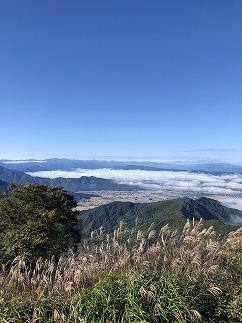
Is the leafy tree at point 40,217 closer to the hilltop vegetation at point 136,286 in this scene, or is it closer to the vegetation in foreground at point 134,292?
the hilltop vegetation at point 136,286

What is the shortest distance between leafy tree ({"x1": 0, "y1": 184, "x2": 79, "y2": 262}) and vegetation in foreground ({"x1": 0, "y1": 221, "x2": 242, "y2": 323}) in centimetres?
1476

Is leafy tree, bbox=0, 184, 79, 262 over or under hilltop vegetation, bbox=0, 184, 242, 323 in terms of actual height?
under

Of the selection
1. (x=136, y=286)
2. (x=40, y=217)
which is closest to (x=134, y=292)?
(x=136, y=286)

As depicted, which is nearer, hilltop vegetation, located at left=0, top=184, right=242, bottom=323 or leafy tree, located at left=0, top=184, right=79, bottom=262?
hilltop vegetation, located at left=0, top=184, right=242, bottom=323

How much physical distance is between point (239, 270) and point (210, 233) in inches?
86.1

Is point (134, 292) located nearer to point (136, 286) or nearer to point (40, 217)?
point (136, 286)

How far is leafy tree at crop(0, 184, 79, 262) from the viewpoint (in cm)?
2594

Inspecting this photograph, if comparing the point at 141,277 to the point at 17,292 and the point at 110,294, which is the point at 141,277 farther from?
the point at 17,292

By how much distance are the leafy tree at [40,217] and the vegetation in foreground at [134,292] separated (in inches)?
581

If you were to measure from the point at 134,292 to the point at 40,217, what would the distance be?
78.3 feet

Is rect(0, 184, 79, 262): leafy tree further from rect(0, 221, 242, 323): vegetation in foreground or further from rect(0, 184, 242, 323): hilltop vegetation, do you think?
rect(0, 221, 242, 323): vegetation in foreground

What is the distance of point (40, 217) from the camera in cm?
3017

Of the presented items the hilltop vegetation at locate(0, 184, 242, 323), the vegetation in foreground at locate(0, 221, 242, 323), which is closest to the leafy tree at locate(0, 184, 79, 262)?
the hilltop vegetation at locate(0, 184, 242, 323)

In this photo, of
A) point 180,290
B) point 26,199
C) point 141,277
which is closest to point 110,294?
point 141,277
